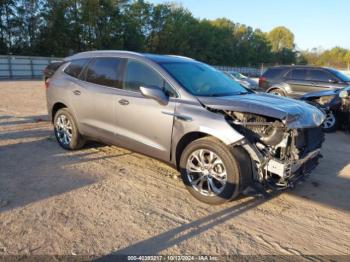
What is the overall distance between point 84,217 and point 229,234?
1606 millimetres

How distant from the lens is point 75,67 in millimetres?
5938

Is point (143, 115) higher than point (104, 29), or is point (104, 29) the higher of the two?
point (104, 29)

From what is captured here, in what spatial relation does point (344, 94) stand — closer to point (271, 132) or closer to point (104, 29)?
point (271, 132)

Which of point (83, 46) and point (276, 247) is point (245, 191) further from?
point (83, 46)

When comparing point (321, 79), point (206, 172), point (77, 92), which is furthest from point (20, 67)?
point (206, 172)

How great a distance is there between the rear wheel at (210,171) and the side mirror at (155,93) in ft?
2.28

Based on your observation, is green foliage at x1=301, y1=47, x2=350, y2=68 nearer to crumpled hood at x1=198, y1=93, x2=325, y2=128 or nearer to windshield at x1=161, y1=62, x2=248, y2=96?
windshield at x1=161, y1=62, x2=248, y2=96

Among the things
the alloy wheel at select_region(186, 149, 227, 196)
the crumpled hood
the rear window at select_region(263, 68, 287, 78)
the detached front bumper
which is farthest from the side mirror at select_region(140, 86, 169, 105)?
the rear window at select_region(263, 68, 287, 78)

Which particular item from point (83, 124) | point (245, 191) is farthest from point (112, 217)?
point (83, 124)

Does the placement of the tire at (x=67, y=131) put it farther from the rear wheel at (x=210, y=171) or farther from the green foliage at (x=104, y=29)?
the green foliage at (x=104, y=29)

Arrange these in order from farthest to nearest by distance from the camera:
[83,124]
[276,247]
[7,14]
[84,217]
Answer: [7,14] < [83,124] < [84,217] < [276,247]

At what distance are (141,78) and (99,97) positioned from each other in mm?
875

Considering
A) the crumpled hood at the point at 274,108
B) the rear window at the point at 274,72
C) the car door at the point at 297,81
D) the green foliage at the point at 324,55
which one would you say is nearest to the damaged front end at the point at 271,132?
the crumpled hood at the point at 274,108

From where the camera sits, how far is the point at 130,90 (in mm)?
4906
